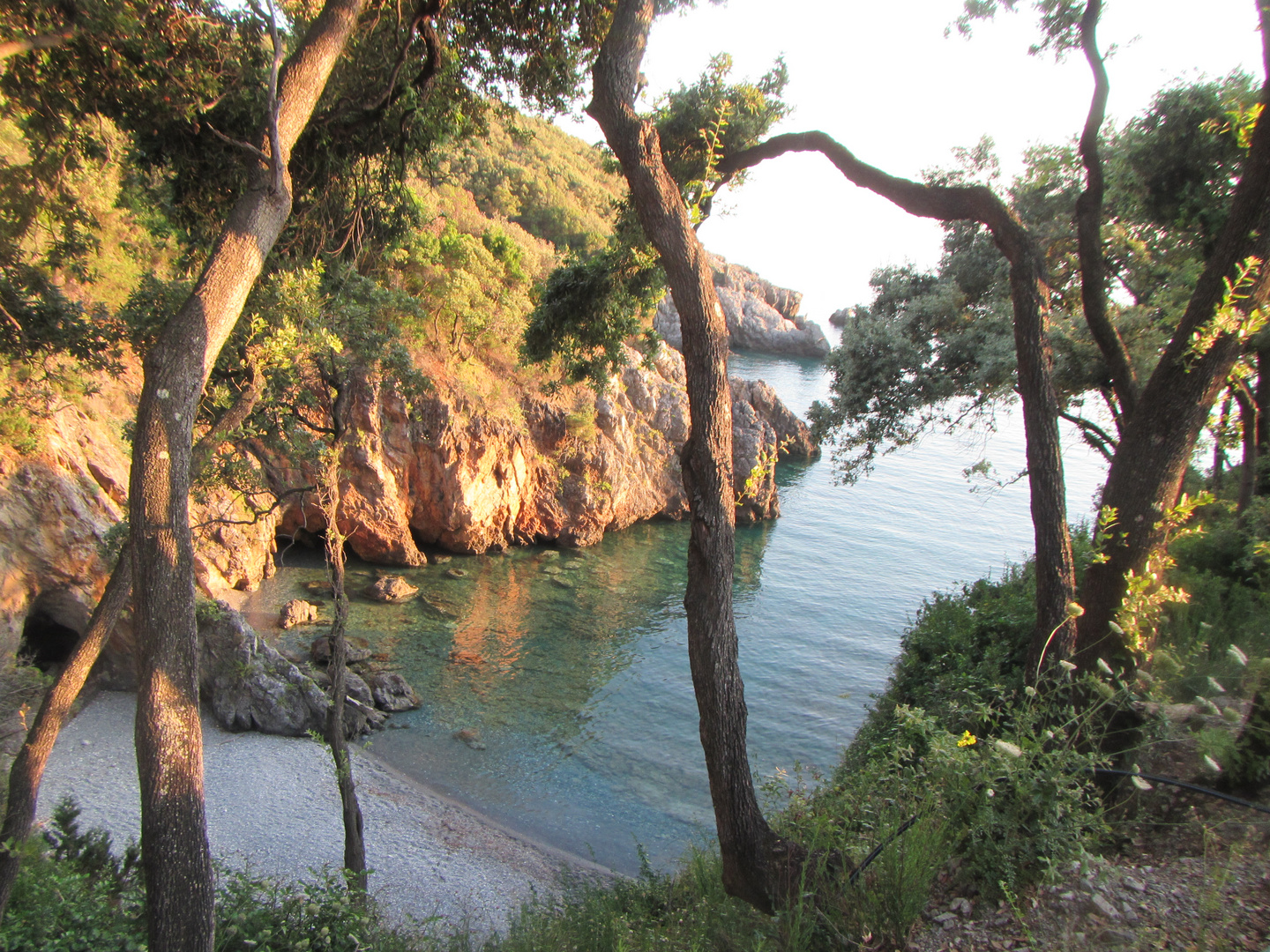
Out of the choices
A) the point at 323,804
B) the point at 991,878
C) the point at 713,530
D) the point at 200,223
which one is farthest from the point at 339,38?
the point at 323,804

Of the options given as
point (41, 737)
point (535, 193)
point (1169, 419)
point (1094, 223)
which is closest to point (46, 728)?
point (41, 737)

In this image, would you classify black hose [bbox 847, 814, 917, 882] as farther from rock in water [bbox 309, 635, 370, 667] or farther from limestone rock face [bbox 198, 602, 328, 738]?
rock in water [bbox 309, 635, 370, 667]

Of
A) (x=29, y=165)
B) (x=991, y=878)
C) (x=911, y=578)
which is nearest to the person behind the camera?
(x=991, y=878)

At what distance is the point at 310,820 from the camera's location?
422 inches

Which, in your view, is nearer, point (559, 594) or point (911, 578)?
point (559, 594)

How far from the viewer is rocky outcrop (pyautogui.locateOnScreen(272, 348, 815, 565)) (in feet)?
71.5

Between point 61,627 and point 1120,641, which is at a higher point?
point 1120,641

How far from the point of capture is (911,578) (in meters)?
24.3

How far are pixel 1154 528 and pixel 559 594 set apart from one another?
17701 mm

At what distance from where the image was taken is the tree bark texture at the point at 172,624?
12.4 ft

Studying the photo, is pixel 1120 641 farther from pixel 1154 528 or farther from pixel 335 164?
pixel 335 164

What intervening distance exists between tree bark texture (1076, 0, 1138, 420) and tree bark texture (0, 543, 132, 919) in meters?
8.34

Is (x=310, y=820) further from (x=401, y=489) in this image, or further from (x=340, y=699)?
(x=401, y=489)

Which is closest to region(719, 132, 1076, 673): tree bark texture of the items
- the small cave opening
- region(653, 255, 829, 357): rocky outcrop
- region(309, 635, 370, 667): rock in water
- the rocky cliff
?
the rocky cliff
